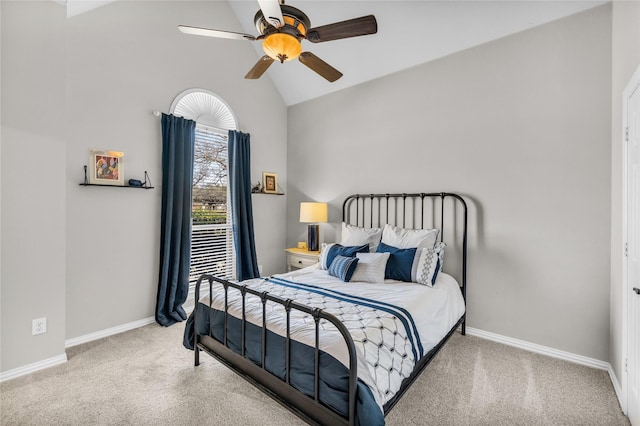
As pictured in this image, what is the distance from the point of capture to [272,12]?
1808 mm

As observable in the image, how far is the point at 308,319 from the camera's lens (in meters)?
1.87

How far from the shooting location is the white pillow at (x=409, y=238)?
3.08 m

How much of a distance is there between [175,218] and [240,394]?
6.99 feet

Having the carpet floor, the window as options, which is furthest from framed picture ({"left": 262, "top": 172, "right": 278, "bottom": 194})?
the carpet floor

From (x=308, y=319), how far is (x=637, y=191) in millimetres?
2059

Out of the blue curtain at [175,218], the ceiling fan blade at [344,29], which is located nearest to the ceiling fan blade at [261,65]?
the ceiling fan blade at [344,29]

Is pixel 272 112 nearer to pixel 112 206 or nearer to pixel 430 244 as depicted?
pixel 112 206

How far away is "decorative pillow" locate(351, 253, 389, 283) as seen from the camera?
2.80 m

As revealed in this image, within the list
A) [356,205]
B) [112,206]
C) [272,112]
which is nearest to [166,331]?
[112,206]

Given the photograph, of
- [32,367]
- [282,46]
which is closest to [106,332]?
[32,367]

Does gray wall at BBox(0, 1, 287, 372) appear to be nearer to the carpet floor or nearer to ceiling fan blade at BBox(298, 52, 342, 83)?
the carpet floor

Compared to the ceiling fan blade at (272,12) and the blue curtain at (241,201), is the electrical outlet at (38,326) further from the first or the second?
the ceiling fan blade at (272,12)

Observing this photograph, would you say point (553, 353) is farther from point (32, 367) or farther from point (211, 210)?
point (32, 367)

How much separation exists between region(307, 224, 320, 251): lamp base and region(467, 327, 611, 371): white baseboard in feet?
6.74
